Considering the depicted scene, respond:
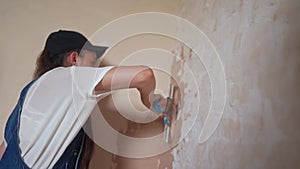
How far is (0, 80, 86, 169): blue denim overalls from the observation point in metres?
0.96

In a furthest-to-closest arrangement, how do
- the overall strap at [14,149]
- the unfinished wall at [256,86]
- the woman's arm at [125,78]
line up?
the overall strap at [14,149] < the woman's arm at [125,78] < the unfinished wall at [256,86]

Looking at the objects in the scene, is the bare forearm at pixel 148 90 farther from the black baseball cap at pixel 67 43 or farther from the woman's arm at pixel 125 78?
the black baseball cap at pixel 67 43

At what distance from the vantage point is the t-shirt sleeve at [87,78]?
783mm

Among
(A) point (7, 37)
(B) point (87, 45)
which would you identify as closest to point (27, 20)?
(A) point (7, 37)

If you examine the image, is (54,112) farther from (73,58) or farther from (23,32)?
(23,32)

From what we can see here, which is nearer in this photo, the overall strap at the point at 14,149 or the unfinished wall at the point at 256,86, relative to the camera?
the unfinished wall at the point at 256,86

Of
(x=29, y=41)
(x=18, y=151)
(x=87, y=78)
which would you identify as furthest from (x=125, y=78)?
(x=29, y=41)

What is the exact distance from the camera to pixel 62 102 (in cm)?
87

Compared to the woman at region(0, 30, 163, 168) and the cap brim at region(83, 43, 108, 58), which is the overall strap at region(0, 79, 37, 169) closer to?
the woman at region(0, 30, 163, 168)

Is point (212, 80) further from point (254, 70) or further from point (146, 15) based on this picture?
point (146, 15)

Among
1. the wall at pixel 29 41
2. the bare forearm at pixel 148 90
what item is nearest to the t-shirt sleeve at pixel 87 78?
the bare forearm at pixel 148 90

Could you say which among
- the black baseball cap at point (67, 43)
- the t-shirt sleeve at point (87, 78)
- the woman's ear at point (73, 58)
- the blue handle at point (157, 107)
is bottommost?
the blue handle at point (157, 107)

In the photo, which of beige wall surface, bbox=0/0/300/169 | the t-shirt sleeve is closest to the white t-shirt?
the t-shirt sleeve

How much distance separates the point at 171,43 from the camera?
46.3 inches
